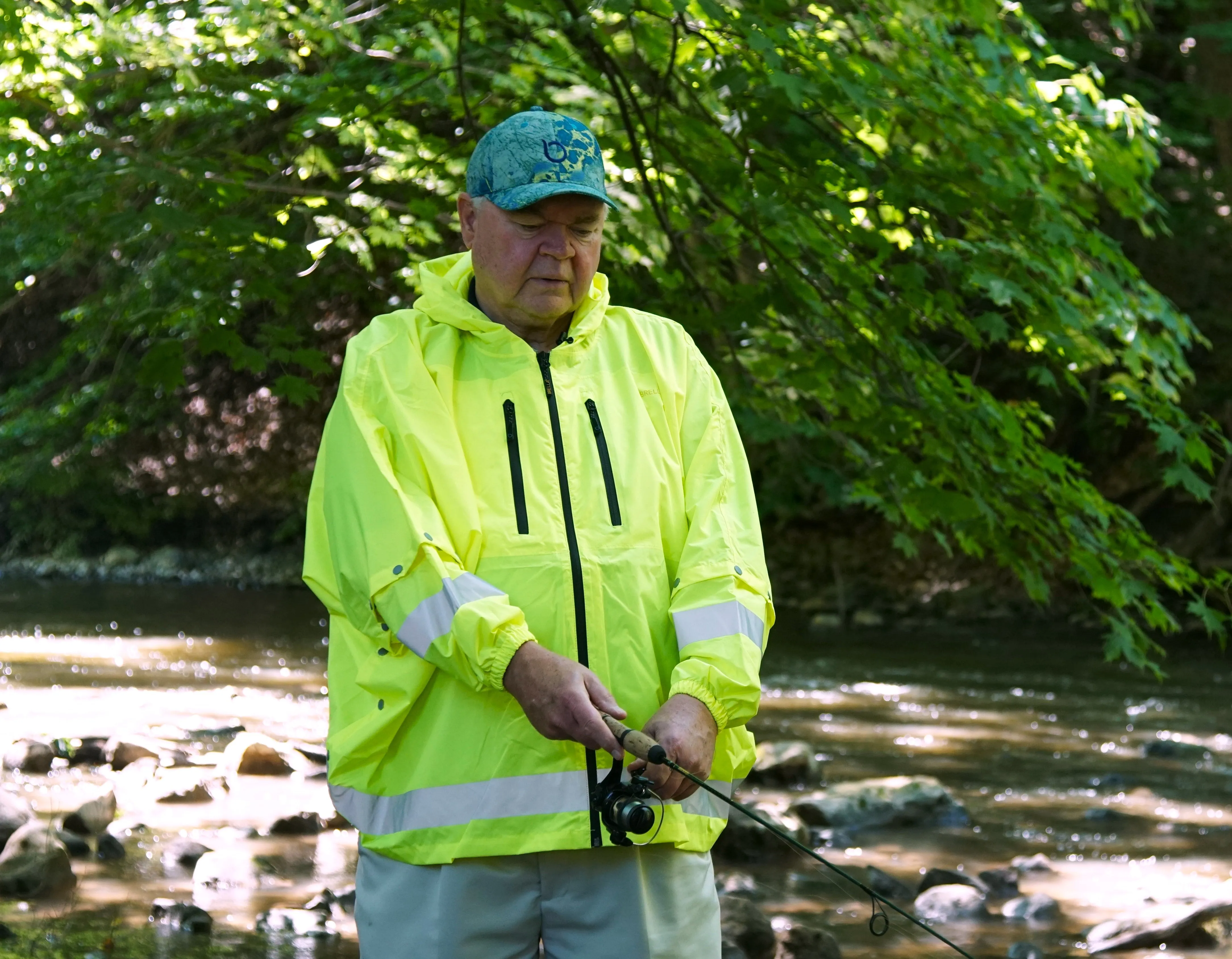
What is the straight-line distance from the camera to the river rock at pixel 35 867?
432cm

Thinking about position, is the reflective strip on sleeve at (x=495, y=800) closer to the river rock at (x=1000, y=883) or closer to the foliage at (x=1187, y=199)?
the river rock at (x=1000, y=883)

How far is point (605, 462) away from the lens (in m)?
2.06

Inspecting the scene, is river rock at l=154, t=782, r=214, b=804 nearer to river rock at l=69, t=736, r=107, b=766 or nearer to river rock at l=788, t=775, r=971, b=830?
river rock at l=69, t=736, r=107, b=766

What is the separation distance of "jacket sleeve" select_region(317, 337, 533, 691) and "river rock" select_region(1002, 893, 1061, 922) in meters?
3.21

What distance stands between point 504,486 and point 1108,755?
20.7ft

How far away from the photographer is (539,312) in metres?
2.11

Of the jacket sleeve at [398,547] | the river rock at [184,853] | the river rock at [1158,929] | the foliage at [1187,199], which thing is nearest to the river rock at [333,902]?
the river rock at [184,853]

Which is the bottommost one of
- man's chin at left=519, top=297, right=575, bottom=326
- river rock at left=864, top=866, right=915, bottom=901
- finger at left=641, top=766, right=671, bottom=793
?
river rock at left=864, top=866, right=915, bottom=901

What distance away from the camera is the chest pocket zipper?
201 cm

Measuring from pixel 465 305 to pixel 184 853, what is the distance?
3356mm

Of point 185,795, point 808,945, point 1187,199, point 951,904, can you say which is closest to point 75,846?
point 185,795

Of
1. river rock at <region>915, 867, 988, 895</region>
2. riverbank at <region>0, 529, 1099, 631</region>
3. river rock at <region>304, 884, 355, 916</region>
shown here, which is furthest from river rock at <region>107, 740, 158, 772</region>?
riverbank at <region>0, 529, 1099, 631</region>

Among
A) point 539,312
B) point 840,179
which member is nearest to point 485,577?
point 539,312

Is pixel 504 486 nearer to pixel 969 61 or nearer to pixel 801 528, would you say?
pixel 969 61
